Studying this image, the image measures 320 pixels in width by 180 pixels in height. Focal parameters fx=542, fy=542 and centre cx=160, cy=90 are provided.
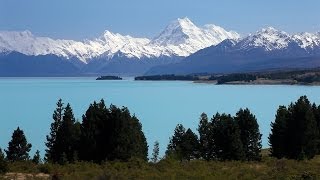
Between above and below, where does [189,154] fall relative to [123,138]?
below

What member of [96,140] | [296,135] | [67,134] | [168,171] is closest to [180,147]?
[67,134]

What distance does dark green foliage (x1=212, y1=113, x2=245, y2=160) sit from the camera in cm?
5444

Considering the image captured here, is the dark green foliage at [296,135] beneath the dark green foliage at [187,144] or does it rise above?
above

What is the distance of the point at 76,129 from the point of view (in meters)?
58.9

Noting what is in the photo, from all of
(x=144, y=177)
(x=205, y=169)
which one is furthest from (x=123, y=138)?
(x=144, y=177)

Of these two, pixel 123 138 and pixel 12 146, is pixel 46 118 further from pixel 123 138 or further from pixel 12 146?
pixel 123 138

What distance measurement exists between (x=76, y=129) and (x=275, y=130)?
Answer: 70.3 ft

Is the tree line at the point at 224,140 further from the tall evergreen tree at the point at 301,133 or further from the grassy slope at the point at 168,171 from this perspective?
the grassy slope at the point at 168,171

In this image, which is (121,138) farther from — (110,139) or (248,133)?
(248,133)

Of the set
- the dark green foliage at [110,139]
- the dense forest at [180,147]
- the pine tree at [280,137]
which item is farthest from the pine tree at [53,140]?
the pine tree at [280,137]

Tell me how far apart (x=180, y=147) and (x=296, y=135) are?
14330 mm

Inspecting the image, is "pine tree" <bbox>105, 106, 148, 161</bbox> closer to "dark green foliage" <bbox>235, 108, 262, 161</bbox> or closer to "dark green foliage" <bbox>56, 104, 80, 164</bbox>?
"dark green foliage" <bbox>56, 104, 80, 164</bbox>

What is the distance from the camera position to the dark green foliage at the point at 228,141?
54438mm

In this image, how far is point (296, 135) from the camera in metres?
55.2
